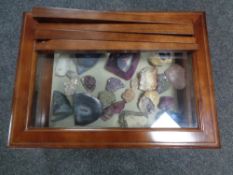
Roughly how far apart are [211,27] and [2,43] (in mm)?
777

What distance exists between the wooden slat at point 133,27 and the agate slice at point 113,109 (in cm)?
20


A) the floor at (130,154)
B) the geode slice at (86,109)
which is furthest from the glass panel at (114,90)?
the floor at (130,154)

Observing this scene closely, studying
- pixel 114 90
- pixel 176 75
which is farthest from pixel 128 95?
pixel 176 75

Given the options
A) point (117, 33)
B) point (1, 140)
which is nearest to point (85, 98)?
point (117, 33)

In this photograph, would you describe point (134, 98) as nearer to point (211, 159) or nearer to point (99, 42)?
point (99, 42)

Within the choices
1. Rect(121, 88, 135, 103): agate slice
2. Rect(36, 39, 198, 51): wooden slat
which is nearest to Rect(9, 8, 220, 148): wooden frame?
Rect(36, 39, 198, 51): wooden slat

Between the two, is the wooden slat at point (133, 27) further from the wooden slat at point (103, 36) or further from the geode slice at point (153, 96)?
the geode slice at point (153, 96)

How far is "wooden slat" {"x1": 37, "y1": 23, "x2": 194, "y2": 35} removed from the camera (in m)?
0.70

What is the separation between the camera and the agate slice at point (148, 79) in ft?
2.36

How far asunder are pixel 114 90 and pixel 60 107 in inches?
6.2

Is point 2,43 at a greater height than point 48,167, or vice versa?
point 2,43

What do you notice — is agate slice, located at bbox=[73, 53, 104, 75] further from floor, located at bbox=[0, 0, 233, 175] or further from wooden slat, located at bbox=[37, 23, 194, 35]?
floor, located at bbox=[0, 0, 233, 175]

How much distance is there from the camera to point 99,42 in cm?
69

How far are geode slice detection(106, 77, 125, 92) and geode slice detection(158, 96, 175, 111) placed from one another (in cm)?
12
